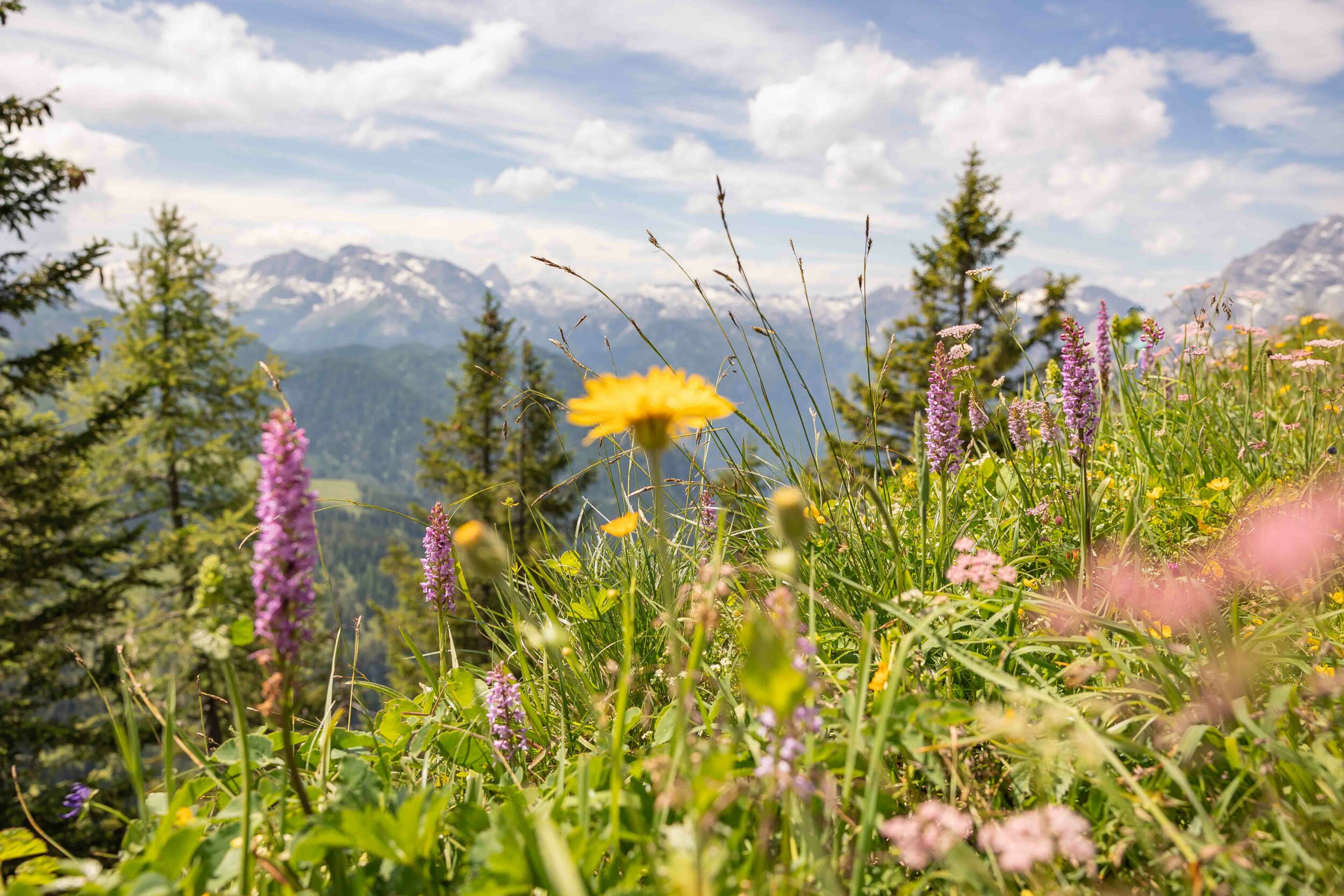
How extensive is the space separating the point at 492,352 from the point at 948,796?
22589 mm

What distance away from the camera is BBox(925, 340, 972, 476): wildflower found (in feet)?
7.93

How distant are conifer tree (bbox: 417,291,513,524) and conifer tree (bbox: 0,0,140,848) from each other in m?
9.18

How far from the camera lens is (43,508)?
1249 centimetres

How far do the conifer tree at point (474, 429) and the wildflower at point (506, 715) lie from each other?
19667mm

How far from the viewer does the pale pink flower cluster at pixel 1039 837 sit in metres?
1.00

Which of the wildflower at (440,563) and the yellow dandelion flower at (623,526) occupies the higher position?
the yellow dandelion flower at (623,526)

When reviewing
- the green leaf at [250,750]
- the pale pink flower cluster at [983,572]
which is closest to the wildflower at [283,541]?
the green leaf at [250,750]

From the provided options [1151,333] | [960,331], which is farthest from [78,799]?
[1151,333]

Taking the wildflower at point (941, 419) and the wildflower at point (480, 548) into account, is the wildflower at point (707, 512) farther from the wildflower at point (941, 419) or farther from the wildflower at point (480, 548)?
the wildflower at point (480, 548)

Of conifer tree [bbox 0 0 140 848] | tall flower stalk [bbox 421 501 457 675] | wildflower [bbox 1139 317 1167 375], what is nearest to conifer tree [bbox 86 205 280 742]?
conifer tree [bbox 0 0 140 848]

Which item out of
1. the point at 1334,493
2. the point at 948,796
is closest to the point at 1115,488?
the point at 1334,493

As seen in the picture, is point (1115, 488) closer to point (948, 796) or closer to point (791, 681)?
point (948, 796)

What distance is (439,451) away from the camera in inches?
879

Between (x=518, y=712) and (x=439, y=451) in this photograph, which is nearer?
Answer: (x=518, y=712)
